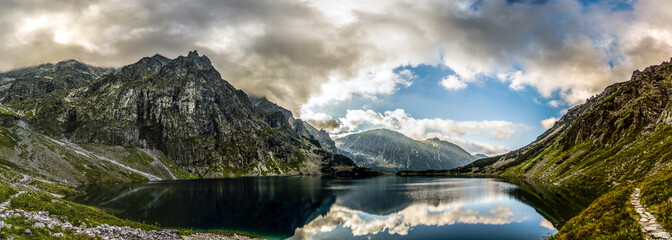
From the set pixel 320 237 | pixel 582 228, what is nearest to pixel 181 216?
pixel 320 237

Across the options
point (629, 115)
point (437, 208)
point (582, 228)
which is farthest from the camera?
point (629, 115)

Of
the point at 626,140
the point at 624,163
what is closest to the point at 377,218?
the point at 624,163

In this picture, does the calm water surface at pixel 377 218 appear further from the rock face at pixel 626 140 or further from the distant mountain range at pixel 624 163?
the rock face at pixel 626 140

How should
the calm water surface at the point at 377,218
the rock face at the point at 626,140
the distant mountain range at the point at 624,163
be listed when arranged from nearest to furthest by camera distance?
the distant mountain range at the point at 624,163, the calm water surface at the point at 377,218, the rock face at the point at 626,140

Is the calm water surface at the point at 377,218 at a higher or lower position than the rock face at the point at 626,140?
lower

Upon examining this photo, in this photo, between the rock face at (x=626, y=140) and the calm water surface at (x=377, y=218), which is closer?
the calm water surface at (x=377, y=218)

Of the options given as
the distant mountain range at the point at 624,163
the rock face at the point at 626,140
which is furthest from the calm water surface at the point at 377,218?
the rock face at the point at 626,140

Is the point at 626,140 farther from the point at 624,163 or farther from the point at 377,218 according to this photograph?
the point at 377,218

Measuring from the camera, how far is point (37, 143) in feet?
624

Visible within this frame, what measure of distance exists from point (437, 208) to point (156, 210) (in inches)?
3255

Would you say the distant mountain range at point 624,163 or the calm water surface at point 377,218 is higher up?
the distant mountain range at point 624,163

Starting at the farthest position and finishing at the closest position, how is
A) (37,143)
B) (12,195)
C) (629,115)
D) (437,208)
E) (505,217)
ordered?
(37,143)
(629,115)
(437,208)
(505,217)
(12,195)

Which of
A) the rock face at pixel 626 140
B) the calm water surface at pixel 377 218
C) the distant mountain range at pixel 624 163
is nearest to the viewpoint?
the distant mountain range at pixel 624 163

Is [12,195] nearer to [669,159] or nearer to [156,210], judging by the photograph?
[156,210]
